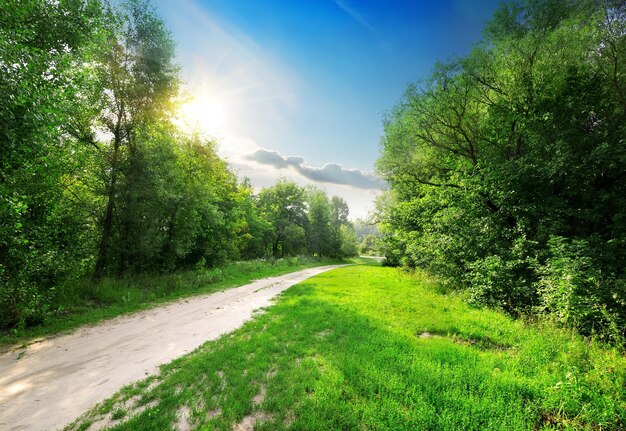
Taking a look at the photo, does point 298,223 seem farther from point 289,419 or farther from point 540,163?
point 289,419

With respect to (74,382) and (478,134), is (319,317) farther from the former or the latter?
(478,134)

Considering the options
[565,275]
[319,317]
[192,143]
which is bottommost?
[319,317]

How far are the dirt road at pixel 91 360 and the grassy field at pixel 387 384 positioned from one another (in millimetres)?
594

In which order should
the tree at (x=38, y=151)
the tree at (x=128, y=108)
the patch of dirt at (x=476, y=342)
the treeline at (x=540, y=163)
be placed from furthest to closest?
the tree at (x=128, y=108) < the treeline at (x=540, y=163) < the patch of dirt at (x=476, y=342) < the tree at (x=38, y=151)

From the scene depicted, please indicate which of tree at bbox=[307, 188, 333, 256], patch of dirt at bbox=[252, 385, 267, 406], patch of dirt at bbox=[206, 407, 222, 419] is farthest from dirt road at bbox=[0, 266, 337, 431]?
tree at bbox=[307, 188, 333, 256]

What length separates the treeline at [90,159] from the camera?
19.8 feet

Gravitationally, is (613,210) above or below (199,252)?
above

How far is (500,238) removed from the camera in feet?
38.1

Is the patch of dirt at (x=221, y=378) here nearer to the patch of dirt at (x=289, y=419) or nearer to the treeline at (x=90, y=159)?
the patch of dirt at (x=289, y=419)

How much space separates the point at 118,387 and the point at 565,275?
1206cm

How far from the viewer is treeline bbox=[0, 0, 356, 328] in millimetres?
6035

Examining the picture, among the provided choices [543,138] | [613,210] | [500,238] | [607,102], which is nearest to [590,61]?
[607,102]

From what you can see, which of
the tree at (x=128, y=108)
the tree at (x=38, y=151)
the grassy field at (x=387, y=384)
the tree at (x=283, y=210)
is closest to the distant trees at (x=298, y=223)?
the tree at (x=283, y=210)

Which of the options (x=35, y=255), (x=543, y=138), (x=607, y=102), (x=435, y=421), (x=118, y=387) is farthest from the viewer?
(x=543, y=138)
